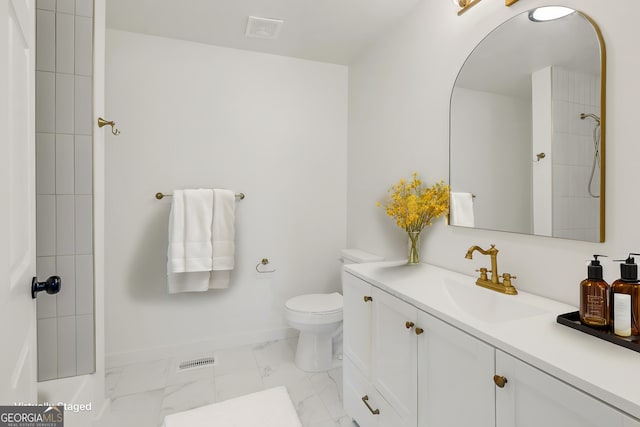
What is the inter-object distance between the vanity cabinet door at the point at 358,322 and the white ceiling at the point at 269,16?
1599mm

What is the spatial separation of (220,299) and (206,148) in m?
1.15

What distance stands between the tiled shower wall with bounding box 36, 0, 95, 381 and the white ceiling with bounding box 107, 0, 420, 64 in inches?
23.1

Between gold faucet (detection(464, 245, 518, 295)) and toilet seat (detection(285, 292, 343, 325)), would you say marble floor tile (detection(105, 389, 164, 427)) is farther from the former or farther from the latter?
gold faucet (detection(464, 245, 518, 295))

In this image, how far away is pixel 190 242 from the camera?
220 cm

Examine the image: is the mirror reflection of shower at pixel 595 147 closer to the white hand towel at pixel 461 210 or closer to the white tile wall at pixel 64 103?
the white hand towel at pixel 461 210

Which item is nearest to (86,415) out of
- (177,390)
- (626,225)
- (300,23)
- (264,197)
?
(177,390)

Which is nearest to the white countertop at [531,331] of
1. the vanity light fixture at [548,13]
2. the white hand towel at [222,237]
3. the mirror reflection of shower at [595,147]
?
the mirror reflection of shower at [595,147]

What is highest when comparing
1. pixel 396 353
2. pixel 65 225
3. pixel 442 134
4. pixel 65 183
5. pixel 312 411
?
pixel 442 134

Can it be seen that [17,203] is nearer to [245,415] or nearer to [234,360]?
[245,415]

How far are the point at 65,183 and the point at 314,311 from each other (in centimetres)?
149

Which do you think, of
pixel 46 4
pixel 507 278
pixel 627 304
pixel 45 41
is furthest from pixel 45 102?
pixel 627 304

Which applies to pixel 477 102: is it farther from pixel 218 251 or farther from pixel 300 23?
pixel 218 251

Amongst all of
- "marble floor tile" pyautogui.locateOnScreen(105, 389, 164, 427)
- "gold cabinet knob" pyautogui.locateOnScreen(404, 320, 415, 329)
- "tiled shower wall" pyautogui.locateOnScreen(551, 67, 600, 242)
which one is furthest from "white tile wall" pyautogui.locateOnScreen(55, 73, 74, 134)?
"tiled shower wall" pyautogui.locateOnScreen(551, 67, 600, 242)

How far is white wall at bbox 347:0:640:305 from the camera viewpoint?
98cm
